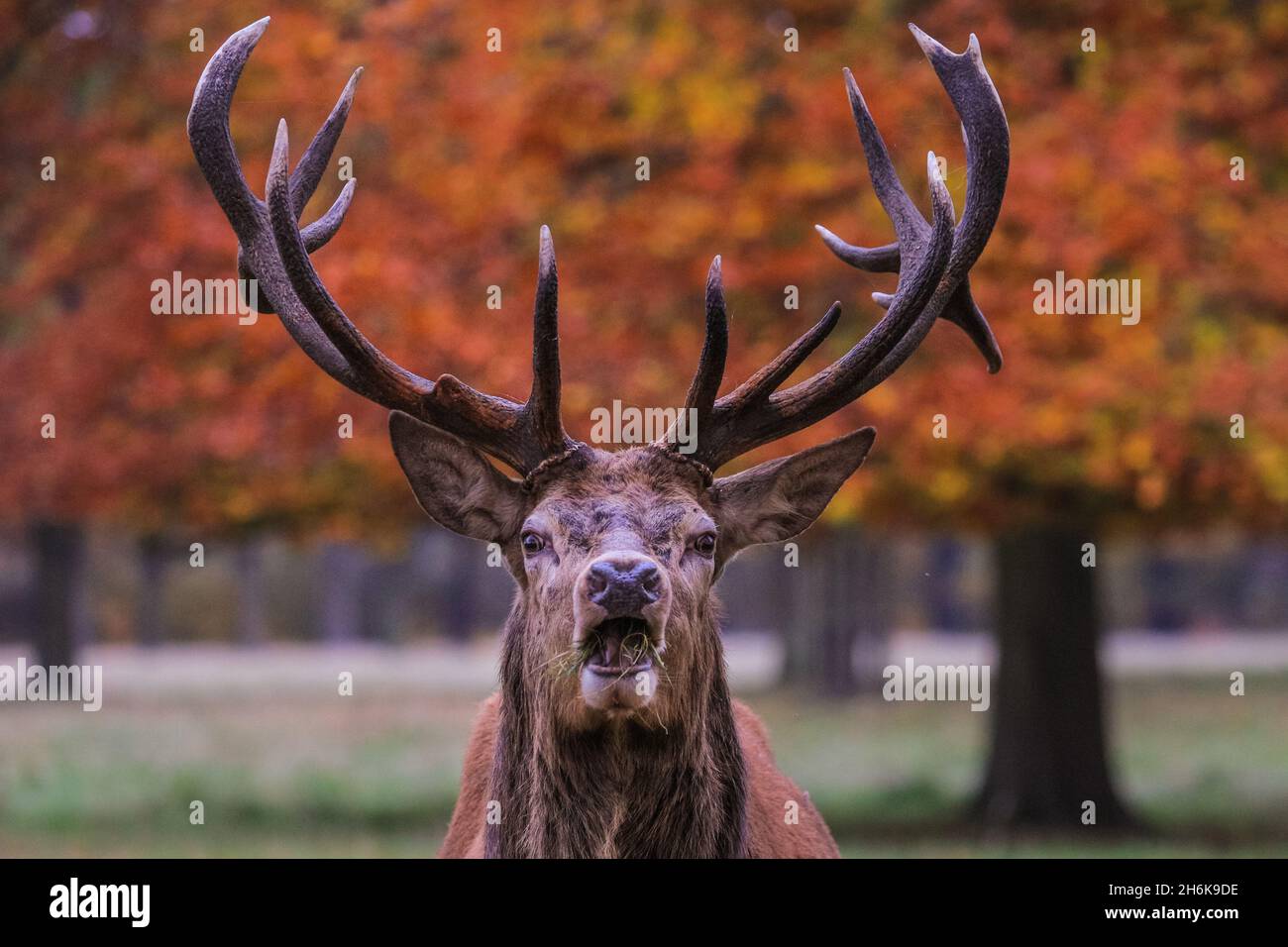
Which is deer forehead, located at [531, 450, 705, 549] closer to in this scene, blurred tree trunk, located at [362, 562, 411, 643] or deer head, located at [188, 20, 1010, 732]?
deer head, located at [188, 20, 1010, 732]

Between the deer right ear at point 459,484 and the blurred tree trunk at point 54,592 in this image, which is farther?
the blurred tree trunk at point 54,592

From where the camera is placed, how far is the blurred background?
10.9 metres

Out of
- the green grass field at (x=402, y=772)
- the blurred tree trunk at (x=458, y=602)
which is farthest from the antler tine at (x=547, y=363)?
the blurred tree trunk at (x=458, y=602)

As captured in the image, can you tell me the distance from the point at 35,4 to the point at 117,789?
625 cm

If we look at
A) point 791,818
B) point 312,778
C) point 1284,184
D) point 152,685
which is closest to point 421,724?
point 312,778

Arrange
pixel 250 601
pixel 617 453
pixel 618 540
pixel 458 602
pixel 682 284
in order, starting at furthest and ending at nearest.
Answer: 1. pixel 458 602
2. pixel 250 601
3. pixel 682 284
4. pixel 617 453
5. pixel 618 540

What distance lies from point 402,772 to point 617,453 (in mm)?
11867

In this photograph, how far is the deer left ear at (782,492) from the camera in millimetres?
5277

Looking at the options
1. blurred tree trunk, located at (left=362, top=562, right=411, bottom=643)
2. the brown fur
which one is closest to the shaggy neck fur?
the brown fur

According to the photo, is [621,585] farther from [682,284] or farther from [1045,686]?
[1045,686]

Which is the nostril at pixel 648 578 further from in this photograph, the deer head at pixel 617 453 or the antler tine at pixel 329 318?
the antler tine at pixel 329 318

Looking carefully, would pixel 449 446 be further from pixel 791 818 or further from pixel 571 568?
pixel 791 818

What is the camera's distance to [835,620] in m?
26.5

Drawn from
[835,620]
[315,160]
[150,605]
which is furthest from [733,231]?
[150,605]
